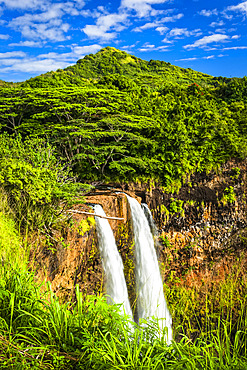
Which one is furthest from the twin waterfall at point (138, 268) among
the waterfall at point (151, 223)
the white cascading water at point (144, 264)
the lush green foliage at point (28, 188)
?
the lush green foliage at point (28, 188)

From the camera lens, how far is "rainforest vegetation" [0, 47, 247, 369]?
147cm

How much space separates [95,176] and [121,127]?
2236mm

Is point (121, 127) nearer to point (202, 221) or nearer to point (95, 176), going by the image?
point (95, 176)

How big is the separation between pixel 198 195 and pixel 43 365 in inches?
366

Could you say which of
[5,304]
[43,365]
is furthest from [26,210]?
[43,365]

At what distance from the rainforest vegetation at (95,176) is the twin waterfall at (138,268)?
1139 millimetres

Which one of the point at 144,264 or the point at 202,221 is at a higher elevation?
the point at 202,221

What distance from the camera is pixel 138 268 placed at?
6973mm

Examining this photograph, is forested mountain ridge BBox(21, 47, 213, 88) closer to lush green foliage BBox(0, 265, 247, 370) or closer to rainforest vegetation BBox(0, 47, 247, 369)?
rainforest vegetation BBox(0, 47, 247, 369)

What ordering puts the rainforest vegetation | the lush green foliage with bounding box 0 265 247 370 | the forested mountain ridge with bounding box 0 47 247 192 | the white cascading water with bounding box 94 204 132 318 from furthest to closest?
the forested mountain ridge with bounding box 0 47 247 192 < the white cascading water with bounding box 94 204 132 318 < the rainforest vegetation < the lush green foliage with bounding box 0 265 247 370

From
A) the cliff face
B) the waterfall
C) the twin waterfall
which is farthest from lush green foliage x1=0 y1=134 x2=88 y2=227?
the waterfall

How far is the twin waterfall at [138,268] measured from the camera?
5.57 metres

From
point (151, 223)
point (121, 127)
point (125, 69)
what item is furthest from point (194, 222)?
point (125, 69)

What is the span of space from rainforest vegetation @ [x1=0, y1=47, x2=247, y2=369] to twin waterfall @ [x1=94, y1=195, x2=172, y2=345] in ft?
3.74
